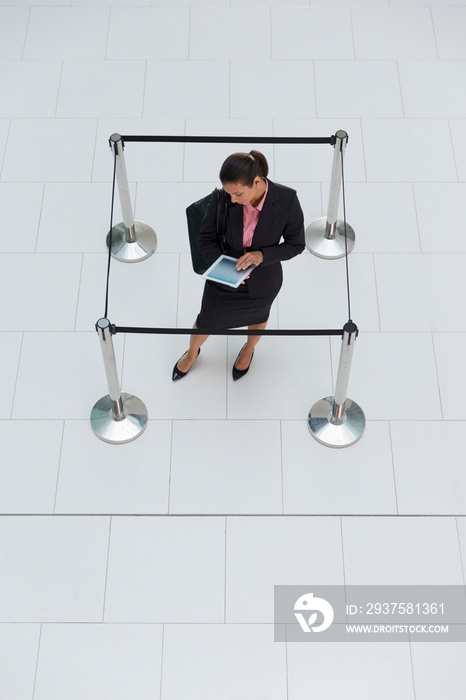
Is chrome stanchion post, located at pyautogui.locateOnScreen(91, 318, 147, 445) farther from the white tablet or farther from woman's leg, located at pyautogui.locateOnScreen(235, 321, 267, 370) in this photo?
the white tablet

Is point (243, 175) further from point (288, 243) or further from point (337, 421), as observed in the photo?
point (337, 421)

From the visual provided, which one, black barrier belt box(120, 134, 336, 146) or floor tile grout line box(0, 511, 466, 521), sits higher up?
black barrier belt box(120, 134, 336, 146)

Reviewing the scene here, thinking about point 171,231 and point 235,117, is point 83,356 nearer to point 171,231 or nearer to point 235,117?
point 171,231

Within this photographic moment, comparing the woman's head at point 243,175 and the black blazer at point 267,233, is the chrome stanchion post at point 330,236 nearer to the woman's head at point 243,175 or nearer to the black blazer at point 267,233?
the black blazer at point 267,233

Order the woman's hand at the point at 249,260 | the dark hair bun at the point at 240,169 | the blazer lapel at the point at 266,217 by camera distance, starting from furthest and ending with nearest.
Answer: the woman's hand at the point at 249,260 → the blazer lapel at the point at 266,217 → the dark hair bun at the point at 240,169

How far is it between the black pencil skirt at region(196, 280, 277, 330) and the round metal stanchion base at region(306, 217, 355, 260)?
892mm

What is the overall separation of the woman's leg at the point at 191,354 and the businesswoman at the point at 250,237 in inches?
4.4

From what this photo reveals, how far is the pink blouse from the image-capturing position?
11.8 feet

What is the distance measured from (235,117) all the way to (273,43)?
759 millimetres

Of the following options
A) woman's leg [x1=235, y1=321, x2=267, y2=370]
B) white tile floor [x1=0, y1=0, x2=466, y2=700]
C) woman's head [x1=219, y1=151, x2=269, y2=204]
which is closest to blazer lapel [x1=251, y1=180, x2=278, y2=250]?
woman's head [x1=219, y1=151, x2=269, y2=204]

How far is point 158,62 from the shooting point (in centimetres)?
571

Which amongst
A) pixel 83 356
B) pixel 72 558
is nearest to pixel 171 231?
pixel 83 356

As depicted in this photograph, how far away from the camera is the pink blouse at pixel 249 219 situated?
3586 mm

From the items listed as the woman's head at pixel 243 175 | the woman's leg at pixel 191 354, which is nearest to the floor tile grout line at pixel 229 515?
the woman's leg at pixel 191 354
